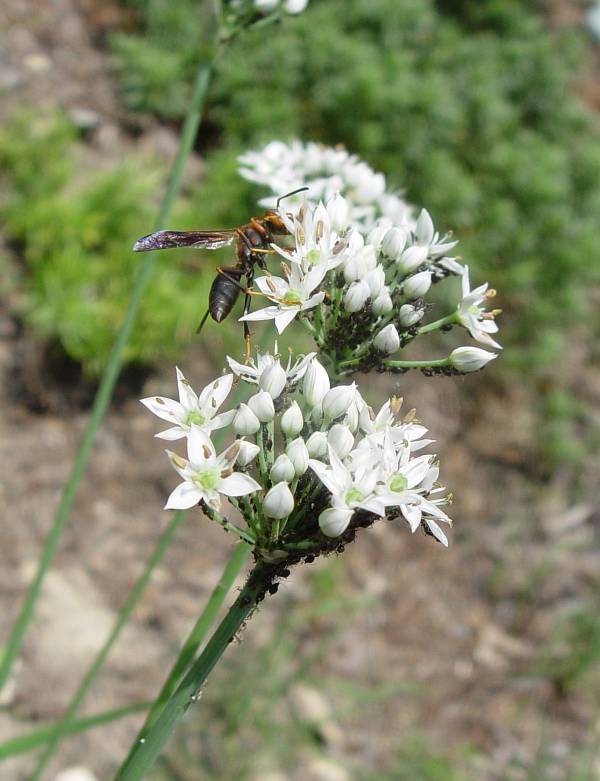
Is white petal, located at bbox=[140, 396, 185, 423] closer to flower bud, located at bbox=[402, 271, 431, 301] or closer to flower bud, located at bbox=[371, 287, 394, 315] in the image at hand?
flower bud, located at bbox=[371, 287, 394, 315]

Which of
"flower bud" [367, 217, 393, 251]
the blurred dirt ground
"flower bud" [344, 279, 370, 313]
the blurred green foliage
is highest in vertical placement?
"flower bud" [367, 217, 393, 251]

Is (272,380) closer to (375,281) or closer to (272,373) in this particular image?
(272,373)

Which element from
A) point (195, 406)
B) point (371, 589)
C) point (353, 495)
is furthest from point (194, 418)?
point (371, 589)

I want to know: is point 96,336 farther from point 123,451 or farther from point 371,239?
point 371,239

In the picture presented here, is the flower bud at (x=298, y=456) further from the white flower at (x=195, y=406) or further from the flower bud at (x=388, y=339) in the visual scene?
the flower bud at (x=388, y=339)

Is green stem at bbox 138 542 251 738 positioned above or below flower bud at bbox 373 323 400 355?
below

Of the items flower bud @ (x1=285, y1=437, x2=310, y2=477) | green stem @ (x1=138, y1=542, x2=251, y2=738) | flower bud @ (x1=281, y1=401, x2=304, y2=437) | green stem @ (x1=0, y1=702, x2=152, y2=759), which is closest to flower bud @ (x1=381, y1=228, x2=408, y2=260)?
flower bud @ (x1=281, y1=401, x2=304, y2=437)
